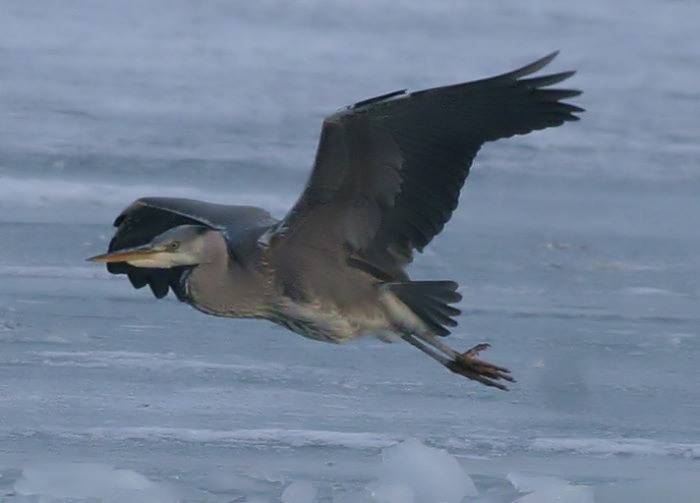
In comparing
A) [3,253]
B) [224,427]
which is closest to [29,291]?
[3,253]

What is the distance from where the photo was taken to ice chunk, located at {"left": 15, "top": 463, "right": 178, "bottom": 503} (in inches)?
177

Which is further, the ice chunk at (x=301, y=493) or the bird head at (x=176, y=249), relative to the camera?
the bird head at (x=176, y=249)

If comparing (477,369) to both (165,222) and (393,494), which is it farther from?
(165,222)

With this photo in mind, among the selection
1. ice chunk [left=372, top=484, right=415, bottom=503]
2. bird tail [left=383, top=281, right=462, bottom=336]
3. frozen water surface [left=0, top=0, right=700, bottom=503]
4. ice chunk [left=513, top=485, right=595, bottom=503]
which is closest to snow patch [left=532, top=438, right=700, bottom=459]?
frozen water surface [left=0, top=0, right=700, bottom=503]

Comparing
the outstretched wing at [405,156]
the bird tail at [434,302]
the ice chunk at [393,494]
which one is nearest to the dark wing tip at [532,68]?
the outstretched wing at [405,156]

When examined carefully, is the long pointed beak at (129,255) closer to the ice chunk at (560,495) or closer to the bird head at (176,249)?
the bird head at (176,249)

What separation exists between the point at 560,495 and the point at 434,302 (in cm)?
93

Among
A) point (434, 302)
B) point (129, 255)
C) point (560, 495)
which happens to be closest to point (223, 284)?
point (129, 255)

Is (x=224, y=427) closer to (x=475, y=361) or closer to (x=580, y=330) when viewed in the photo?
(x=475, y=361)

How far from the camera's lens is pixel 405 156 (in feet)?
16.1

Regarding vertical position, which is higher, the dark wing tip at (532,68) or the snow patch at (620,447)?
the dark wing tip at (532,68)

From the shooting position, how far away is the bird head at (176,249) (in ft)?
16.4

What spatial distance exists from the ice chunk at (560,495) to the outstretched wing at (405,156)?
96 cm

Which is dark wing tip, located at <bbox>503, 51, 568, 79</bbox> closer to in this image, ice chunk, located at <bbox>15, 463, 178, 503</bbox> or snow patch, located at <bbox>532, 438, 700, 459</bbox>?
snow patch, located at <bbox>532, 438, 700, 459</bbox>
